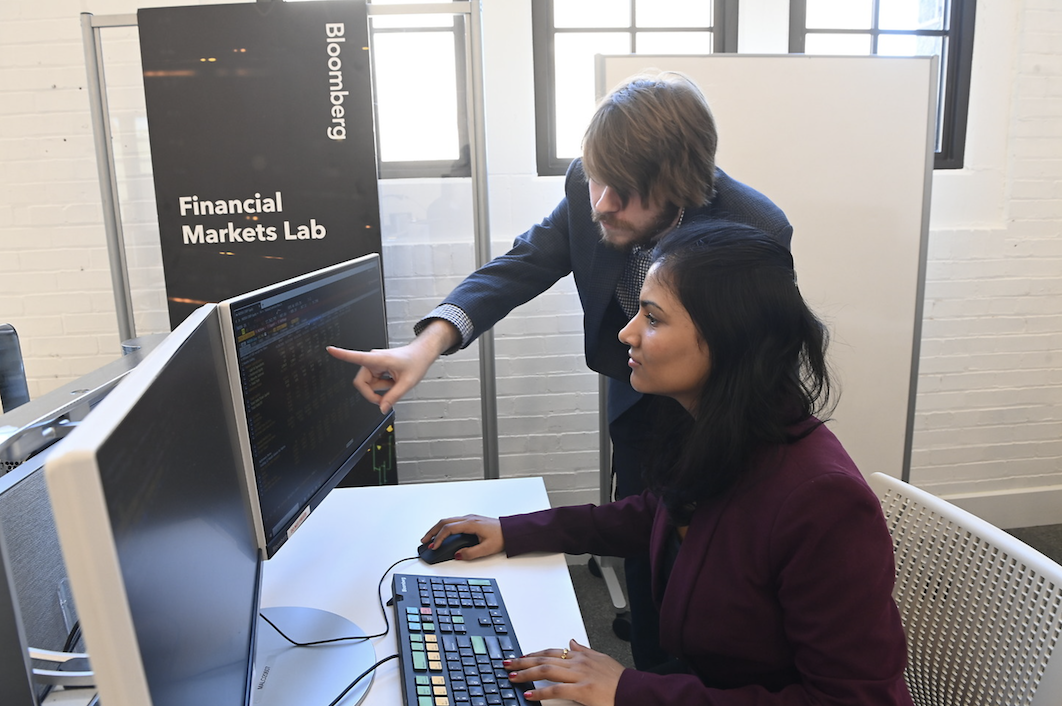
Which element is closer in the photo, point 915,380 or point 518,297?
point 518,297

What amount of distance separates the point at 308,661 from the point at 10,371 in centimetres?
88

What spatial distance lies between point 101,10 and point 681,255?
2.27 meters

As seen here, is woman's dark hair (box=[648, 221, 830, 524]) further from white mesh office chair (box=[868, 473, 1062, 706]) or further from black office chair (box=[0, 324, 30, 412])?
black office chair (box=[0, 324, 30, 412])

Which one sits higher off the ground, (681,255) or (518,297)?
(681,255)

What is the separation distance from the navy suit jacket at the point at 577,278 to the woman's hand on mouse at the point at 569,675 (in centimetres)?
70

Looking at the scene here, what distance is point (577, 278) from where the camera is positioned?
1.63m

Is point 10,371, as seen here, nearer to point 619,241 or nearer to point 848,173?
point 619,241

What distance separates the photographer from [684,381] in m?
0.99

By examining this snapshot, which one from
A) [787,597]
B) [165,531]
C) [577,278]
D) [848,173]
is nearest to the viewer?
[165,531]

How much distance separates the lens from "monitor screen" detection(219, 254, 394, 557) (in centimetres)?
87

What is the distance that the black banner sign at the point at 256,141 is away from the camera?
1997 millimetres

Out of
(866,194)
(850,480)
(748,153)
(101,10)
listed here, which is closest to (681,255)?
(850,480)

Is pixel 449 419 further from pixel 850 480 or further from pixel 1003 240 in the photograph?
pixel 1003 240

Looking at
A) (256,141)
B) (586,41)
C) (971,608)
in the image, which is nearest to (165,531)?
(971,608)
